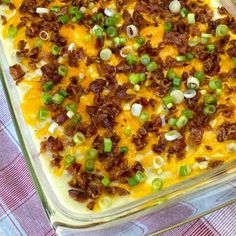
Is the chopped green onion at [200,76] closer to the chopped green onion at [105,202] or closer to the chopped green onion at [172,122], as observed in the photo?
the chopped green onion at [172,122]

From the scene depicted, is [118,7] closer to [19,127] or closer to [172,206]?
[19,127]

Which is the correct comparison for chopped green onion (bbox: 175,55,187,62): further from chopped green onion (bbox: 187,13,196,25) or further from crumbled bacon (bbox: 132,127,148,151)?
crumbled bacon (bbox: 132,127,148,151)

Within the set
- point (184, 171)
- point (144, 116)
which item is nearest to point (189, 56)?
point (144, 116)

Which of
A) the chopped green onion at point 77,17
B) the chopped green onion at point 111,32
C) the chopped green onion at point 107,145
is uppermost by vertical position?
the chopped green onion at point 77,17

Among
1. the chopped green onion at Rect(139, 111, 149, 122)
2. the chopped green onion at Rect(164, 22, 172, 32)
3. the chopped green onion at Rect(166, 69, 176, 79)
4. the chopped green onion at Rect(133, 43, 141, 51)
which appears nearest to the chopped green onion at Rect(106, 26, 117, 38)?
the chopped green onion at Rect(133, 43, 141, 51)

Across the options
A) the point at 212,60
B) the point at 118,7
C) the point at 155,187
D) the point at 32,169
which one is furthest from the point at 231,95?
the point at 32,169

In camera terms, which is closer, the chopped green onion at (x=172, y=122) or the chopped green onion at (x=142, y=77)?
the chopped green onion at (x=172, y=122)

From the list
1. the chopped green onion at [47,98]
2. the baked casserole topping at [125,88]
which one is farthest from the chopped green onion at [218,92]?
the chopped green onion at [47,98]
